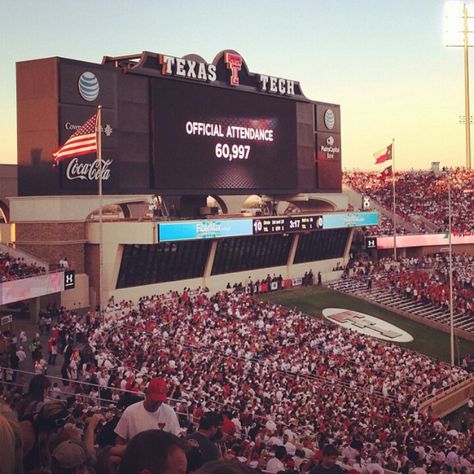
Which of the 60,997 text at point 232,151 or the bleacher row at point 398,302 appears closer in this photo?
the 60,997 text at point 232,151

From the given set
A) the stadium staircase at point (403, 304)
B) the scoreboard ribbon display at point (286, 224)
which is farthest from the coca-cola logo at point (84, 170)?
the stadium staircase at point (403, 304)

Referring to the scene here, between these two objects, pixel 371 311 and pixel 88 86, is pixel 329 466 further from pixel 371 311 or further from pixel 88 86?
pixel 371 311

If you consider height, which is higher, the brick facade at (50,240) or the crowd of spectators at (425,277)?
the brick facade at (50,240)

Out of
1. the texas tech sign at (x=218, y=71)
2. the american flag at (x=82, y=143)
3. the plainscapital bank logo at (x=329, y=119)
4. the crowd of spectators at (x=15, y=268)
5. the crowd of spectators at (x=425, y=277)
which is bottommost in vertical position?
the crowd of spectators at (x=425, y=277)

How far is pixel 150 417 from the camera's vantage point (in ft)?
19.6

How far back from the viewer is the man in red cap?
5.84 metres

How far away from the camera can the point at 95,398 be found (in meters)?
14.9

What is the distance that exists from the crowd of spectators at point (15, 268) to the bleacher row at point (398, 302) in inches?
797

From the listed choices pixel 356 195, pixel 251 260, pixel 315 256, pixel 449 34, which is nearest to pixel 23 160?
pixel 251 260

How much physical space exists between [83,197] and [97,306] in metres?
4.40

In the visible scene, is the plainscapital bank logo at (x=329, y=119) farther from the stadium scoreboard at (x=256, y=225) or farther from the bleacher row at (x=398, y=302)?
the bleacher row at (x=398, y=302)

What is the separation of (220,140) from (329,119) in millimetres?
10489

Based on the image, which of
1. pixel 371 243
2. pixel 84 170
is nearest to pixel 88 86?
pixel 84 170

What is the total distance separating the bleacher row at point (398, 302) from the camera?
3866cm
